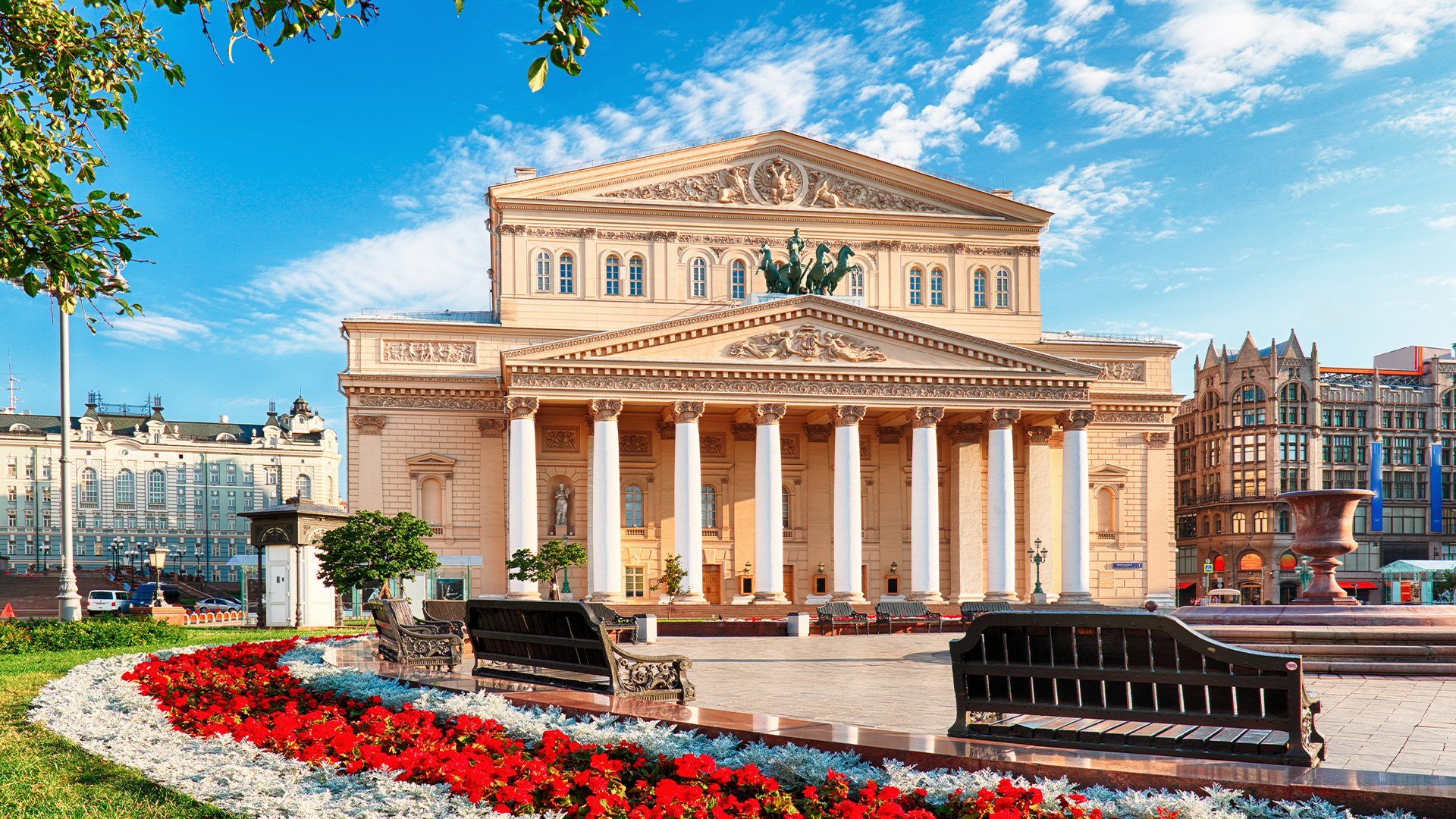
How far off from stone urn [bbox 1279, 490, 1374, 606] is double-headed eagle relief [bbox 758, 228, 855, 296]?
25.4 meters

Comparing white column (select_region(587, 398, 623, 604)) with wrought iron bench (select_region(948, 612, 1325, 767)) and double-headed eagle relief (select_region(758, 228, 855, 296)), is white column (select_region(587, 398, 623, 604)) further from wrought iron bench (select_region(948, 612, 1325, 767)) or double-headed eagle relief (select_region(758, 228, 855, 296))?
wrought iron bench (select_region(948, 612, 1325, 767))

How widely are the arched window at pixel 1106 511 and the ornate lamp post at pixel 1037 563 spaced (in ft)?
17.2

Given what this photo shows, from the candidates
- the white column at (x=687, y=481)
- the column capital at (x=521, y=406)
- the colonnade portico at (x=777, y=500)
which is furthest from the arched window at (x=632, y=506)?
the column capital at (x=521, y=406)

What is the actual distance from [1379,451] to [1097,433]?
2113cm

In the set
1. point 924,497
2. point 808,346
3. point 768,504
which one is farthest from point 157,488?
point 924,497

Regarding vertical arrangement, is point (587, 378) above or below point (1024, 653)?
above

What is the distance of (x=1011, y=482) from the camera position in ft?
143

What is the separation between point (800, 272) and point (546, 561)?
15665 mm

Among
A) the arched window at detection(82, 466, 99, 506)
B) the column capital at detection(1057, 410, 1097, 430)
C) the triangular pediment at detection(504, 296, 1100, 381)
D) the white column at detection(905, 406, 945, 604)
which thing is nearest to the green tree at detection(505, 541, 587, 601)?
the triangular pediment at detection(504, 296, 1100, 381)

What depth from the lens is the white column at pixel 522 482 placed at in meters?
40.8

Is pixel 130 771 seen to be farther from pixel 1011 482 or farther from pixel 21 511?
pixel 21 511

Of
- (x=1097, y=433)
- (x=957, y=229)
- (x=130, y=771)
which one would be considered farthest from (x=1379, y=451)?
(x=130, y=771)

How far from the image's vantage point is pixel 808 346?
1672 inches

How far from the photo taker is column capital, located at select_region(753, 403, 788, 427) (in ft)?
138
